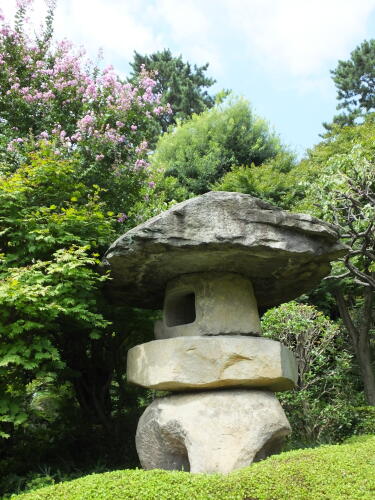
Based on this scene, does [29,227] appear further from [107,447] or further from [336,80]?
[336,80]

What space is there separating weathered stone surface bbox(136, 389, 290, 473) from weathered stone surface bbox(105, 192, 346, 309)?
159 cm

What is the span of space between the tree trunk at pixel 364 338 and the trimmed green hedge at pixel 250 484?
840 centimetres

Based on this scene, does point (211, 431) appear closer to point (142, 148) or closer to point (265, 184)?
point (142, 148)

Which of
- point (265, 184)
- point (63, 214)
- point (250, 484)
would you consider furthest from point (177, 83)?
point (250, 484)

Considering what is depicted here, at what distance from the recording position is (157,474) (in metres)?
4.58

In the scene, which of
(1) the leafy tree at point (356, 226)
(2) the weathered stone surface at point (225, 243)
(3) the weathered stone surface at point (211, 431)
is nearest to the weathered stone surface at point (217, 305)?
(2) the weathered stone surface at point (225, 243)

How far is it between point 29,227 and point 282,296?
384cm

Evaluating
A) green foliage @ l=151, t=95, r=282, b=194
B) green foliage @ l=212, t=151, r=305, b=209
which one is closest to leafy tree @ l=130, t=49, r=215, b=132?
green foliage @ l=151, t=95, r=282, b=194

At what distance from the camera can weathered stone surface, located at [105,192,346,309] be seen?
223 inches

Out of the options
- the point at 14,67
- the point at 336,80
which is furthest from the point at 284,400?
the point at 336,80

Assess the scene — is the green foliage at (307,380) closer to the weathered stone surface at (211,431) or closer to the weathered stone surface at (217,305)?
the weathered stone surface at (217,305)

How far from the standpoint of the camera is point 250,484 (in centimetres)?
430

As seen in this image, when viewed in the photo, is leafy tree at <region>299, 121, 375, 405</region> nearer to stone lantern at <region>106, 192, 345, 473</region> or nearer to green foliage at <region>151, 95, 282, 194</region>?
stone lantern at <region>106, 192, 345, 473</region>

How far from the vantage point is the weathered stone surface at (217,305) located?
6.34 m
